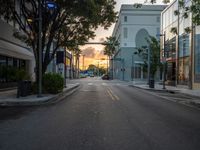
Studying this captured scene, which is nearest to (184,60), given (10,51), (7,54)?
(10,51)

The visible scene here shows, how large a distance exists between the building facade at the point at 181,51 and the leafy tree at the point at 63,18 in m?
6.96

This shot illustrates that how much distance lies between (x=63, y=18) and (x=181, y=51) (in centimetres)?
2171

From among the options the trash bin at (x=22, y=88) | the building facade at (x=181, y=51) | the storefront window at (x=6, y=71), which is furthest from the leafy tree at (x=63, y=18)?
the building facade at (x=181, y=51)

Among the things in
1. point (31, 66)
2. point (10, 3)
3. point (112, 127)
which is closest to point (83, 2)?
point (10, 3)

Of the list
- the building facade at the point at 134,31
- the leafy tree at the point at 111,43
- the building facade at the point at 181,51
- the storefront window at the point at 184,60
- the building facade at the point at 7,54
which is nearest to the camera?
the building facade at the point at 7,54

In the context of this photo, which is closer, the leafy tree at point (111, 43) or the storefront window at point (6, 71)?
the storefront window at point (6, 71)

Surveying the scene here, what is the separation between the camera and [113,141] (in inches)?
331

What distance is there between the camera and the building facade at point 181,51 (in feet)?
122

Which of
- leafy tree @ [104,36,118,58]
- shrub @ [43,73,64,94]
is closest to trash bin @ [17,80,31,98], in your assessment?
shrub @ [43,73,64,94]

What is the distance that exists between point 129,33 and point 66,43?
213 ft

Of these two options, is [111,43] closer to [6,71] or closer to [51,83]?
[6,71]

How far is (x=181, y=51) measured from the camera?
43.0 m

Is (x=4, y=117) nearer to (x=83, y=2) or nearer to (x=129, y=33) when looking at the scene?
(x=83, y=2)

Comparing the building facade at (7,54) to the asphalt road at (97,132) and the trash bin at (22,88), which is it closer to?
the trash bin at (22,88)
